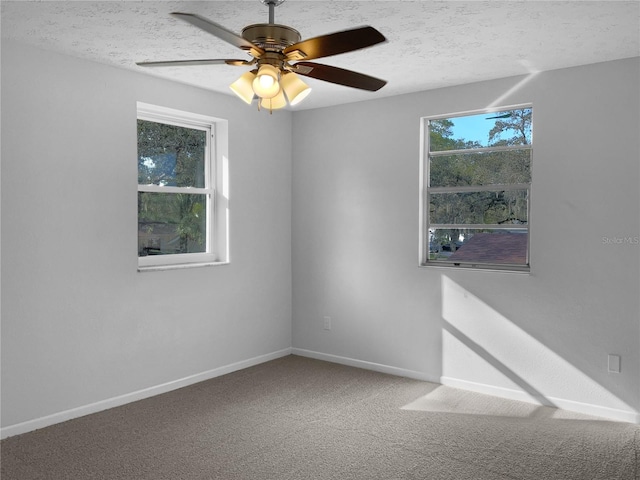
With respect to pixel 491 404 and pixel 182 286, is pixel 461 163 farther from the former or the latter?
pixel 182 286

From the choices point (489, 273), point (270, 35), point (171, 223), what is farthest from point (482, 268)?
point (270, 35)

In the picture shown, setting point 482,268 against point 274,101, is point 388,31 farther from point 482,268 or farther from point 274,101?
point 482,268

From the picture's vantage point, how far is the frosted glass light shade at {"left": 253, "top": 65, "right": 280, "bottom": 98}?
245 centimetres

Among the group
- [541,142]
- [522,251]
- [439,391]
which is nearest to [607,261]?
[522,251]

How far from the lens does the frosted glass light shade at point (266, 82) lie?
8.04 feet

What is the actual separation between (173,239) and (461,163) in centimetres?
241

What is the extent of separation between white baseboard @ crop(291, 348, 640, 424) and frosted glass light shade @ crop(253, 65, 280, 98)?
9.63 ft

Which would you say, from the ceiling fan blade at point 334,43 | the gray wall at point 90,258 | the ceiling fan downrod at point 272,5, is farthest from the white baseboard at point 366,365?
the ceiling fan downrod at point 272,5

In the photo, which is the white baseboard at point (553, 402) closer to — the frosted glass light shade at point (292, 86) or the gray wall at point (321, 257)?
the gray wall at point (321, 257)

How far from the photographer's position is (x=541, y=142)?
13.1 ft

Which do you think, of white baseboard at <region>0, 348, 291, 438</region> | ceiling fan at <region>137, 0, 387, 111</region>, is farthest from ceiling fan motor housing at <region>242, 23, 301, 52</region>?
white baseboard at <region>0, 348, 291, 438</region>

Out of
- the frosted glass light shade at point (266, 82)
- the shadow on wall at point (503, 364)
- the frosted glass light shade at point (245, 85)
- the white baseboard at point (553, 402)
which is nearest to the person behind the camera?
the frosted glass light shade at point (266, 82)

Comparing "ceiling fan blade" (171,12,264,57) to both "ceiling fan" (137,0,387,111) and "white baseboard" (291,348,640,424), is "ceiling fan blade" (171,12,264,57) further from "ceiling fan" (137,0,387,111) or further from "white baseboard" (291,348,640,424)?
"white baseboard" (291,348,640,424)

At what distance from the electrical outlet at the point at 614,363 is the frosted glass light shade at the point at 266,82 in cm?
290
